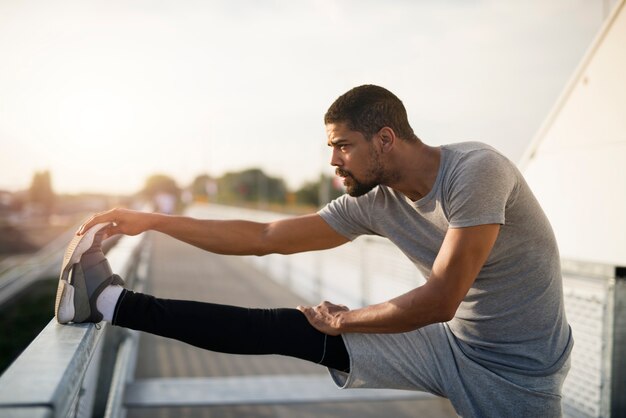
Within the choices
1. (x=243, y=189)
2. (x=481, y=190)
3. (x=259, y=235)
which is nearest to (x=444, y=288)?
(x=481, y=190)

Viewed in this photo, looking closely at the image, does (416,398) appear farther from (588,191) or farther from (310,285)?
(310,285)

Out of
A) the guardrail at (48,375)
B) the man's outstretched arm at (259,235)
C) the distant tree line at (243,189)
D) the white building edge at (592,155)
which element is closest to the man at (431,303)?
the man's outstretched arm at (259,235)

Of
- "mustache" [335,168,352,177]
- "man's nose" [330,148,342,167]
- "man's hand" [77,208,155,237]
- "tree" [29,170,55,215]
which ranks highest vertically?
"man's nose" [330,148,342,167]

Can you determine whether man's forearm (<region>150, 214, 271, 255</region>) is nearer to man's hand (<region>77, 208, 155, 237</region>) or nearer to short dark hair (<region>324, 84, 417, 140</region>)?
man's hand (<region>77, 208, 155, 237</region>)

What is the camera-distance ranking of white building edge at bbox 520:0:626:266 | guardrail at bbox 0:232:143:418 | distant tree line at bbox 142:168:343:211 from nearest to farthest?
1. guardrail at bbox 0:232:143:418
2. white building edge at bbox 520:0:626:266
3. distant tree line at bbox 142:168:343:211

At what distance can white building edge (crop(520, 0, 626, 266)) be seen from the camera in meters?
4.20

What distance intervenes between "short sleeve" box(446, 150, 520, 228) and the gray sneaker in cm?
128

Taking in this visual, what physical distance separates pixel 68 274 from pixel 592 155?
3.67m

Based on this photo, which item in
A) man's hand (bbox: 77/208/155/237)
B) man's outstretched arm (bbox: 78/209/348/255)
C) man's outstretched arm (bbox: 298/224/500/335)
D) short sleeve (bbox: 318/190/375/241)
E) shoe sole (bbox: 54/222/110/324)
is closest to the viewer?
shoe sole (bbox: 54/222/110/324)

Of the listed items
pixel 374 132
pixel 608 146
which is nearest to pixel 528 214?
pixel 374 132

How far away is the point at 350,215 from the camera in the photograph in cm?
291

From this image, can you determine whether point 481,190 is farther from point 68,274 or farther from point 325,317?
point 68,274

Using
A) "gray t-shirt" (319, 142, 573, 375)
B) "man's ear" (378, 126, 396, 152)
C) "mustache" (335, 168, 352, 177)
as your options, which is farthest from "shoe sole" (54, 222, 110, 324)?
"gray t-shirt" (319, 142, 573, 375)

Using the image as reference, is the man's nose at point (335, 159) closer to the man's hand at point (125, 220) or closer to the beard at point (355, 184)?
the beard at point (355, 184)
